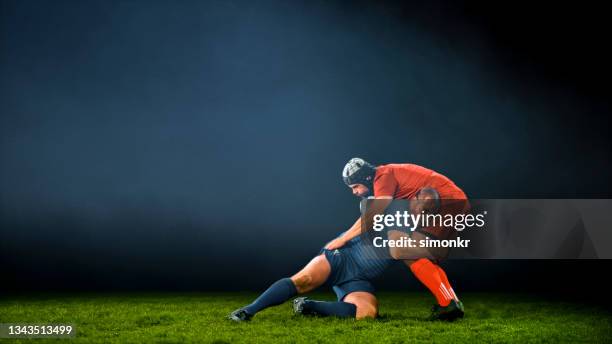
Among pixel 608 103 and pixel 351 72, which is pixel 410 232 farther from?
pixel 608 103

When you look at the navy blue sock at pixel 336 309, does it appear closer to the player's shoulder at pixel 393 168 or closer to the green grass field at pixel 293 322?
the green grass field at pixel 293 322

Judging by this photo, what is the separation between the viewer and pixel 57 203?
841 centimetres

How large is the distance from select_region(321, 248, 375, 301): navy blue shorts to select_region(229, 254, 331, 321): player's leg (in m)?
0.07

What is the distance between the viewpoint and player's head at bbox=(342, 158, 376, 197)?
14.9 feet

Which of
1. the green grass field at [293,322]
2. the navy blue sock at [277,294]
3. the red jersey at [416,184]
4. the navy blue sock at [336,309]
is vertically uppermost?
the red jersey at [416,184]

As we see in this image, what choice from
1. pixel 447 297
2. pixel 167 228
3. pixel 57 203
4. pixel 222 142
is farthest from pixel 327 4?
pixel 447 297

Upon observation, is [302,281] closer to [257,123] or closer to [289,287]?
[289,287]

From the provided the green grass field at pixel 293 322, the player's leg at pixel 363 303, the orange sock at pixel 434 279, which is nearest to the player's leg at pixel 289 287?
the green grass field at pixel 293 322

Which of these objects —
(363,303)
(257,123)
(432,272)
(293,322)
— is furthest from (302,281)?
(257,123)

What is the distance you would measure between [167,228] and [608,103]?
6.41 meters

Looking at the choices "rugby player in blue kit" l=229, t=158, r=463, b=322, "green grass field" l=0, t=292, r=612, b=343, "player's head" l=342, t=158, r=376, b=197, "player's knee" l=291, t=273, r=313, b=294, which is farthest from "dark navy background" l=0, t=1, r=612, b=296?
"player's knee" l=291, t=273, r=313, b=294

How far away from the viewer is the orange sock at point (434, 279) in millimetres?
4180

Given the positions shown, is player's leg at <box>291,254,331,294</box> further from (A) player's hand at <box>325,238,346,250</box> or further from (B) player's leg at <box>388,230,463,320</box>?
(B) player's leg at <box>388,230,463,320</box>

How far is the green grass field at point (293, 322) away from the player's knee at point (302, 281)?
24 centimetres
